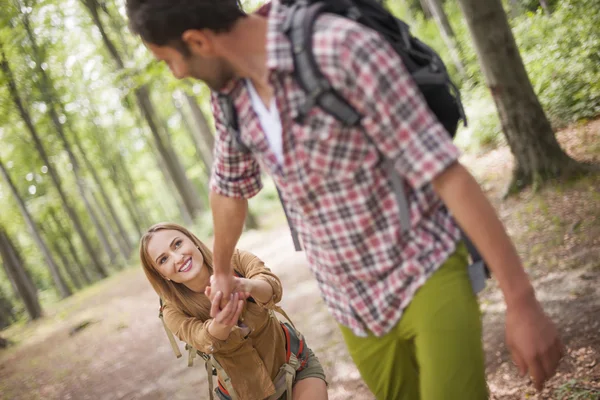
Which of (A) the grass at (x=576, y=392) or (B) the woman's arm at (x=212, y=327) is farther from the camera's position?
(A) the grass at (x=576, y=392)

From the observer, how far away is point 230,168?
77.4 inches

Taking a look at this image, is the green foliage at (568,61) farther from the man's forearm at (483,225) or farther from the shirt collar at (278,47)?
the shirt collar at (278,47)

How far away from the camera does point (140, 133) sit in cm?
2633

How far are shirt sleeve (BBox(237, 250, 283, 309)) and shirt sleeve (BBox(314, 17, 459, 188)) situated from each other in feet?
4.88

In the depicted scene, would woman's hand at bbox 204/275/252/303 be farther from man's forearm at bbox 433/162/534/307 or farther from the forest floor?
the forest floor

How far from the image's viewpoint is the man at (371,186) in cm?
134

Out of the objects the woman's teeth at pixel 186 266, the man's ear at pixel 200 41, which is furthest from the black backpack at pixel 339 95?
the woman's teeth at pixel 186 266

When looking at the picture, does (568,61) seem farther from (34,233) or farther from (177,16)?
(34,233)

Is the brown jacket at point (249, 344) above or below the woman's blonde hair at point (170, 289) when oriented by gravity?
below

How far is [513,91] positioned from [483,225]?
17.1 ft

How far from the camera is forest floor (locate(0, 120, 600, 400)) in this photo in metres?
3.48

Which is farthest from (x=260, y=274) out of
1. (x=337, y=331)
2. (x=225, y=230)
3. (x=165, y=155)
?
(x=165, y=155)

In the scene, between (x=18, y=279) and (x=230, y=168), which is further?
(x=18, y=279)

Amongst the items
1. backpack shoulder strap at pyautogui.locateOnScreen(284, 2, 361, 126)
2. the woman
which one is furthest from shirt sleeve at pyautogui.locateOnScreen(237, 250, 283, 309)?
backpack shoulder strap at pyautogui.locateOnScreen(284, 2, 361, 126)
